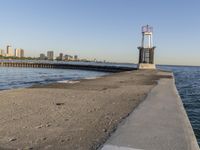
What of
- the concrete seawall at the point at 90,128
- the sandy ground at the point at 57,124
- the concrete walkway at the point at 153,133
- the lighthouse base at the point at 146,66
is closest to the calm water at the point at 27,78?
the lighthouse base at the point at 146,66

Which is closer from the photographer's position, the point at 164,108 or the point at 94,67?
the point at 164,108

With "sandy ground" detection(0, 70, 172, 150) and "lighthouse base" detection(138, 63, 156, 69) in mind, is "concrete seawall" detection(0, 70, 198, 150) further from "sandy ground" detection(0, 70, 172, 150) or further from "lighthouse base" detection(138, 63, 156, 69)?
"lighthouse base" detection(138, 63, 156, 69)

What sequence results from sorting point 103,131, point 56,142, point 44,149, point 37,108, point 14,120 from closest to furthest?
1. point 44,149
2. point 56,142
3. point 103,131
4. point 14,120
5. point 37,108

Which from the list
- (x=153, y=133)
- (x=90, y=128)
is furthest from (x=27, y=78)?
(x=153, y=133)

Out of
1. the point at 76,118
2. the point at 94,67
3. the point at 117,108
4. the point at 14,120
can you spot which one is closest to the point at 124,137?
the point at 76,118

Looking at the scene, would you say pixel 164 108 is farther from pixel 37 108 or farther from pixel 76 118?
pixel 37 108

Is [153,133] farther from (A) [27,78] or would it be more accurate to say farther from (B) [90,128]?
(A) [27,78]

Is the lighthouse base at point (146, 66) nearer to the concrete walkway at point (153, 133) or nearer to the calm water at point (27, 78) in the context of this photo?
the calm water at point (27, 78)

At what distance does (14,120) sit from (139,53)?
194 feet

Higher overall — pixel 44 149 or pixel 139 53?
pixel 139 53

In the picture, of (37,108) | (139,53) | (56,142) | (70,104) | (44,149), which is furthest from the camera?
(139,53)

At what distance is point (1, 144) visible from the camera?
5121 millimetres

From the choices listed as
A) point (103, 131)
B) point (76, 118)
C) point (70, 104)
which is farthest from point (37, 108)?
point (103, 131)

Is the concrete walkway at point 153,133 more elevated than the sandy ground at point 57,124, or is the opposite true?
the concrete walkway at point 153,133
